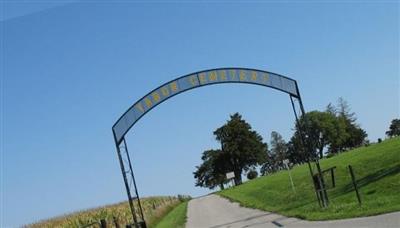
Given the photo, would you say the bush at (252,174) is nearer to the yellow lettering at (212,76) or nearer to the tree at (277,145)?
the tree at (277,145)

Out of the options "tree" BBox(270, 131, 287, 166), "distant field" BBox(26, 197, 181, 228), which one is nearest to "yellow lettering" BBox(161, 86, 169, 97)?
"distant field" BBox(26, 197, 181, 228)

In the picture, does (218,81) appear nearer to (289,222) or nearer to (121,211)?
(289,222)

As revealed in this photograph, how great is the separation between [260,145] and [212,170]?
13.6 meters

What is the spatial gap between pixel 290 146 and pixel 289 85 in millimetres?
142676

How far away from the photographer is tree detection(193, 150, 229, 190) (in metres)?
117

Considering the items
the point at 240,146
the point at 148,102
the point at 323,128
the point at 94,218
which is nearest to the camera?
the point at 148,102

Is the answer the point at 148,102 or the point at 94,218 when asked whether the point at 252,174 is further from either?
the point at 148,102

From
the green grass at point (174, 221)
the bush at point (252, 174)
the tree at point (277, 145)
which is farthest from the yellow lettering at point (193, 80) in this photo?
the tree at point (277, 145)

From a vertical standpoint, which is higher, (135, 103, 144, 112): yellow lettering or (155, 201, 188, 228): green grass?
(135, 103, 144, 112): yellow lettering

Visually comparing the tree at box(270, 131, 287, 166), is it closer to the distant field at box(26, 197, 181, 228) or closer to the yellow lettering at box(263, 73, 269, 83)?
the distant field at box(26, 197, 181, 228)

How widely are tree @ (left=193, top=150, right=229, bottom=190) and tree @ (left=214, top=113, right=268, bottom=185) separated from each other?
6.50ft

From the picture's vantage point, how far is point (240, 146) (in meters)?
113

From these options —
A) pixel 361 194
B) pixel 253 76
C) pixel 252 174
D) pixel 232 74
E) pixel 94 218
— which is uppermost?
pixel 232 74

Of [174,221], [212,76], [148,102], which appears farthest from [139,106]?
[174,221]
